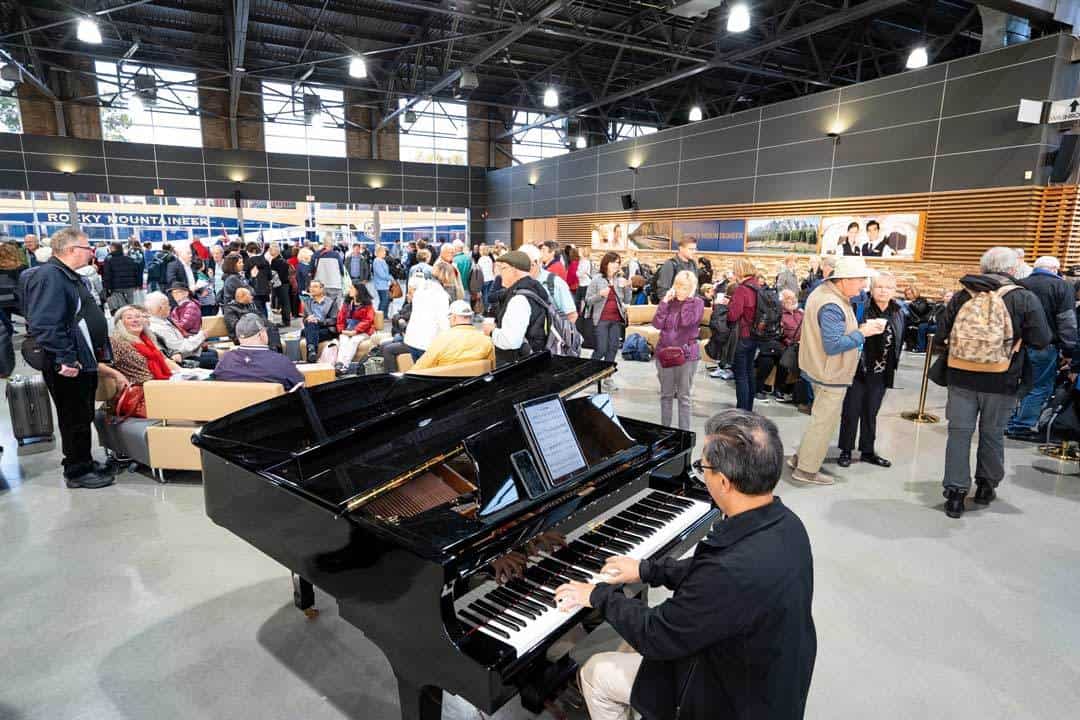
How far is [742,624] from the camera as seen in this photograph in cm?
132

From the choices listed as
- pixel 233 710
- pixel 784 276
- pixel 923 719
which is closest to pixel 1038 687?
pixel 923 719

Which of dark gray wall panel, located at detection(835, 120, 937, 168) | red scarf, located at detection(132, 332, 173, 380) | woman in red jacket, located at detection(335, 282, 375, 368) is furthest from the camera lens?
dark gray wall panel, located at detection(835, 120, 937, 168)

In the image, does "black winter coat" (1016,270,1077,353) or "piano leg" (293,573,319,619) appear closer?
"piano leg" (293,573,319,619)

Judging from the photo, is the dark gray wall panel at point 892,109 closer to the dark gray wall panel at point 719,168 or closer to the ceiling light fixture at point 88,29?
the dark gray wall panel at point 719,168

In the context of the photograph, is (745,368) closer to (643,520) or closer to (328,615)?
(643,520)

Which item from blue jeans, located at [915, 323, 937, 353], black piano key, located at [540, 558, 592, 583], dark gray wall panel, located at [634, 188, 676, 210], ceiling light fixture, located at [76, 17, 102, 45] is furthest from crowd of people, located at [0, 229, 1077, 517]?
dark gray wall panel, located at [634, 188, 676, 210]

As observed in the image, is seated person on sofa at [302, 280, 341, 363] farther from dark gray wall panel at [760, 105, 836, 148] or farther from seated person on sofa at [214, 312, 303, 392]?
dark gray wall panel at [760, 105, 836, 148]

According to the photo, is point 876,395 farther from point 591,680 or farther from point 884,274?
point 591,680

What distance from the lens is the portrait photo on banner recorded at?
32.4 ft

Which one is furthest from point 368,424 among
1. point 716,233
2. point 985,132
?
point 716,233

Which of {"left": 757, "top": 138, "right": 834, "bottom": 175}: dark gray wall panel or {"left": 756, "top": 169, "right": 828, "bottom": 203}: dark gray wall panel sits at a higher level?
{"left": 757, "top": 138, "right": 834, "bottom": 175}: dark gray wall panel

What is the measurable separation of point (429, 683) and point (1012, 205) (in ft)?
33.7

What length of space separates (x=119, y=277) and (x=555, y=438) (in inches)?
401

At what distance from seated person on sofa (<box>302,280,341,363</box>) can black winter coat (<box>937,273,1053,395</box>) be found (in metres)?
6.47
